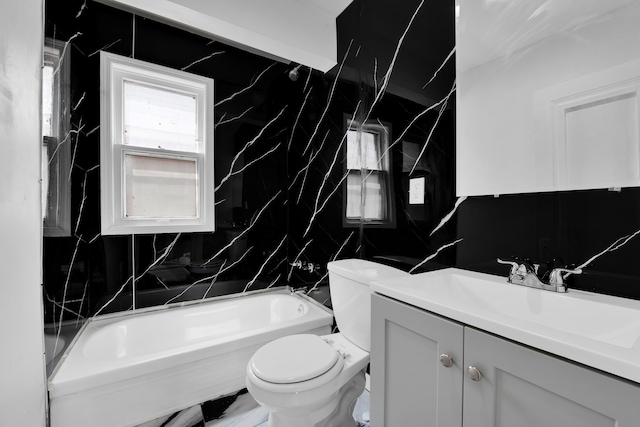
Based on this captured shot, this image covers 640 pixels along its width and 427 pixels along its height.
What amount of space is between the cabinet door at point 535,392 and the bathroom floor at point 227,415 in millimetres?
1104

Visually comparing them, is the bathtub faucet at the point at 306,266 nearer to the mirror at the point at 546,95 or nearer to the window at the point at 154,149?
the window at the point at 154,149

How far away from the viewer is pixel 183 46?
2133 mm

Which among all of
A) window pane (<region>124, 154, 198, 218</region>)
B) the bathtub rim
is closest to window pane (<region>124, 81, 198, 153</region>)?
window pane (<region>124, 154, 198, 218</region>)

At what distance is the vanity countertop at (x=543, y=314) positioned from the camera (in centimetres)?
50

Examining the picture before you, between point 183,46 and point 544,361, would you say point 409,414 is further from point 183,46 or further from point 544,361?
point 183,46

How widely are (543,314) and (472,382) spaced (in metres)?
0.38

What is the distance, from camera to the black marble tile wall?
3.23 ft

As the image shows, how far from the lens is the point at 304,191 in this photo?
2.35 metres

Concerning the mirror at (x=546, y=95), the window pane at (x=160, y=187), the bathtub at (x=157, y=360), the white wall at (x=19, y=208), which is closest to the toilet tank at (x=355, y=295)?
the bathtub at (x=157, y=360)

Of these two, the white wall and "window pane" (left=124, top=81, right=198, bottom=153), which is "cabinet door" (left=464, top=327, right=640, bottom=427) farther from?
"window pane" (left=124, top=81, right=198, bottom=153)

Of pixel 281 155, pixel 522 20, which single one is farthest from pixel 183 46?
pixel 522 20

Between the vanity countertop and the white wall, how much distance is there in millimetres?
967

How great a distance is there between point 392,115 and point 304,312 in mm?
1528

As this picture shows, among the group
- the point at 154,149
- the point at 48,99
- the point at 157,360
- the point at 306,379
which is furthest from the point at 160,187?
the point at 306,379
